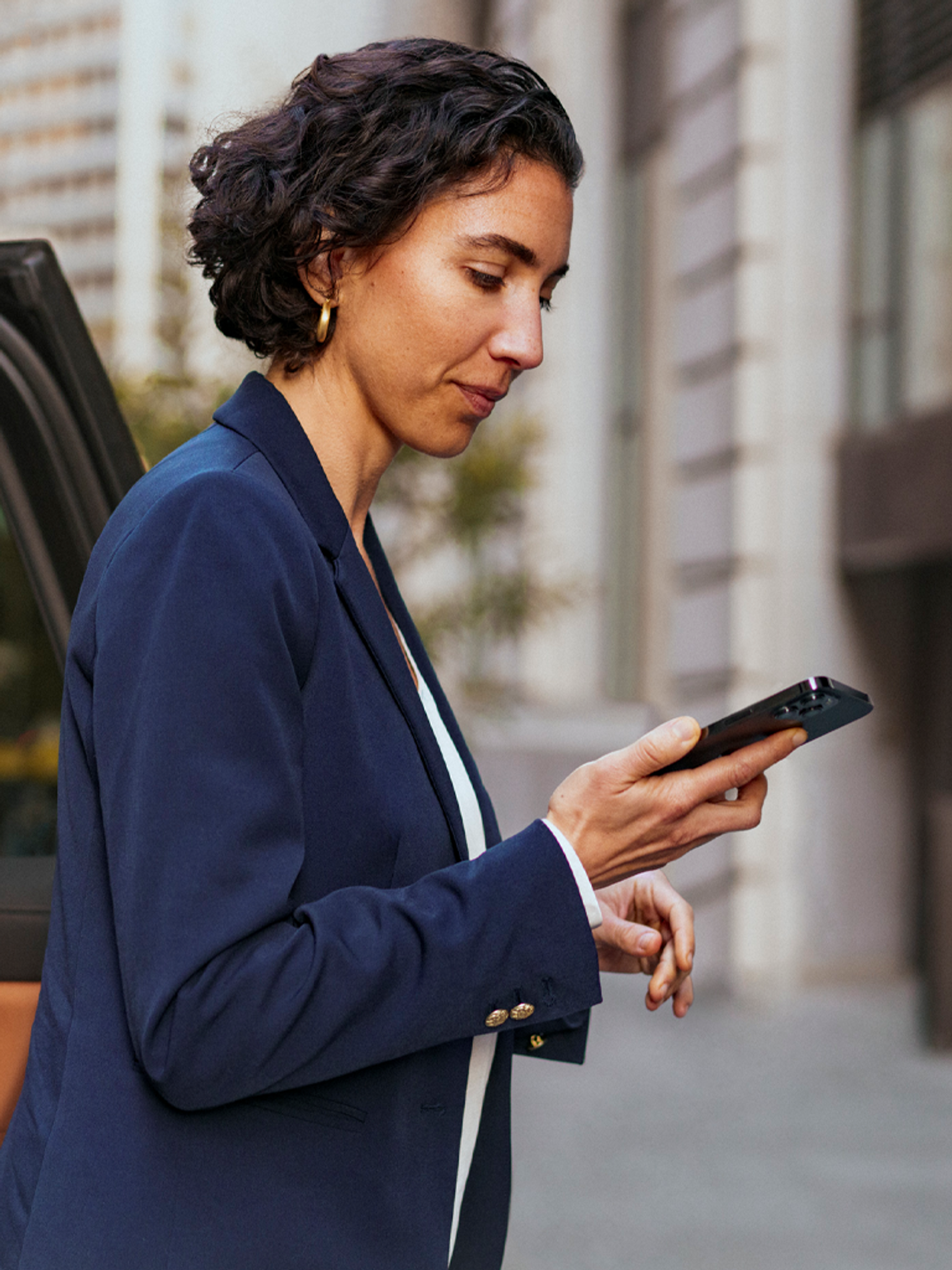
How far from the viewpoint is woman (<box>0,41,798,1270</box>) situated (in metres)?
1.10

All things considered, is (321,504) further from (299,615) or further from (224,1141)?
(224,1141)

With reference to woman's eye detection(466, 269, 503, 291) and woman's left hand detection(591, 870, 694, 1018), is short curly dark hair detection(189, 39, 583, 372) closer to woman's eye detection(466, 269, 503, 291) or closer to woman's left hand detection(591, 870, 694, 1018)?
woman's eye detection(466, 269, 503, 291)

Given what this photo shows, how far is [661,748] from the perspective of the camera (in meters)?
1.24

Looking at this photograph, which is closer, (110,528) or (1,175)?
(110,528)

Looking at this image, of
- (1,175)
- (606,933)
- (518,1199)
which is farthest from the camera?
(1,175)

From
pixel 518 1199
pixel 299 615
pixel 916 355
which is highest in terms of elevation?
pixel 916 355

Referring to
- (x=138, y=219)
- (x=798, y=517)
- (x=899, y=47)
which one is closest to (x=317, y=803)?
(x=138, y=219)

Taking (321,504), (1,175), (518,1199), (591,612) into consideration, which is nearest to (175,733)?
(321,504)

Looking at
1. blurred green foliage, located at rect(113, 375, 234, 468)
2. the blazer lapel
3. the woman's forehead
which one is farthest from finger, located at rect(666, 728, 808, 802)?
blurred green foliage, located at rect(113, 375, 234, 468)

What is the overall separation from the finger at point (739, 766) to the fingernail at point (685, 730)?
0.05 meters

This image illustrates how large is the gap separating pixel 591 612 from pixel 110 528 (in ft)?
31.9

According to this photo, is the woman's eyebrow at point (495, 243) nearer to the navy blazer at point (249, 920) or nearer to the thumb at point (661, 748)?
the navy blazer at point (249, 920)

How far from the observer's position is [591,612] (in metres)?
10.9

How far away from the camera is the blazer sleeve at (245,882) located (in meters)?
1.08
